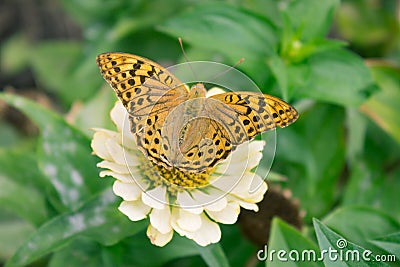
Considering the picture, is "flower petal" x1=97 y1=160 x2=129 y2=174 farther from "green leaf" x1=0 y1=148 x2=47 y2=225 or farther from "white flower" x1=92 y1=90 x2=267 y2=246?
"green leaf" x1=0 y1=148 x2=47 y2=225

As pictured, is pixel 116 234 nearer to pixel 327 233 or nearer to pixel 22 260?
pixel 22 260

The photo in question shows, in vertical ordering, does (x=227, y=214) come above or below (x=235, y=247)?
above

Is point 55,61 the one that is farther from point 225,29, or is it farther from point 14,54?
point 225,29

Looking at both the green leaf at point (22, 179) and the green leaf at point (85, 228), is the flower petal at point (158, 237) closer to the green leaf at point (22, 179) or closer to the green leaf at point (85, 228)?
the green leaf at point (85, 228)

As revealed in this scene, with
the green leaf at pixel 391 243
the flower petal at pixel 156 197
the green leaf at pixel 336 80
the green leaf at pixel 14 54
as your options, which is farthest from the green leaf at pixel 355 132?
the green leaf at pixel 14 54

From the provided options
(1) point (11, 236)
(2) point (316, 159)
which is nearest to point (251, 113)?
(2) point (316, 159)

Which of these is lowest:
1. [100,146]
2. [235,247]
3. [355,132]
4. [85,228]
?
[235,247]

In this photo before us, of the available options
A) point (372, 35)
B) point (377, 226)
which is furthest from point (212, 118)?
point (372, 35)

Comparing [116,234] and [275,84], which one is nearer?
[116,234]
